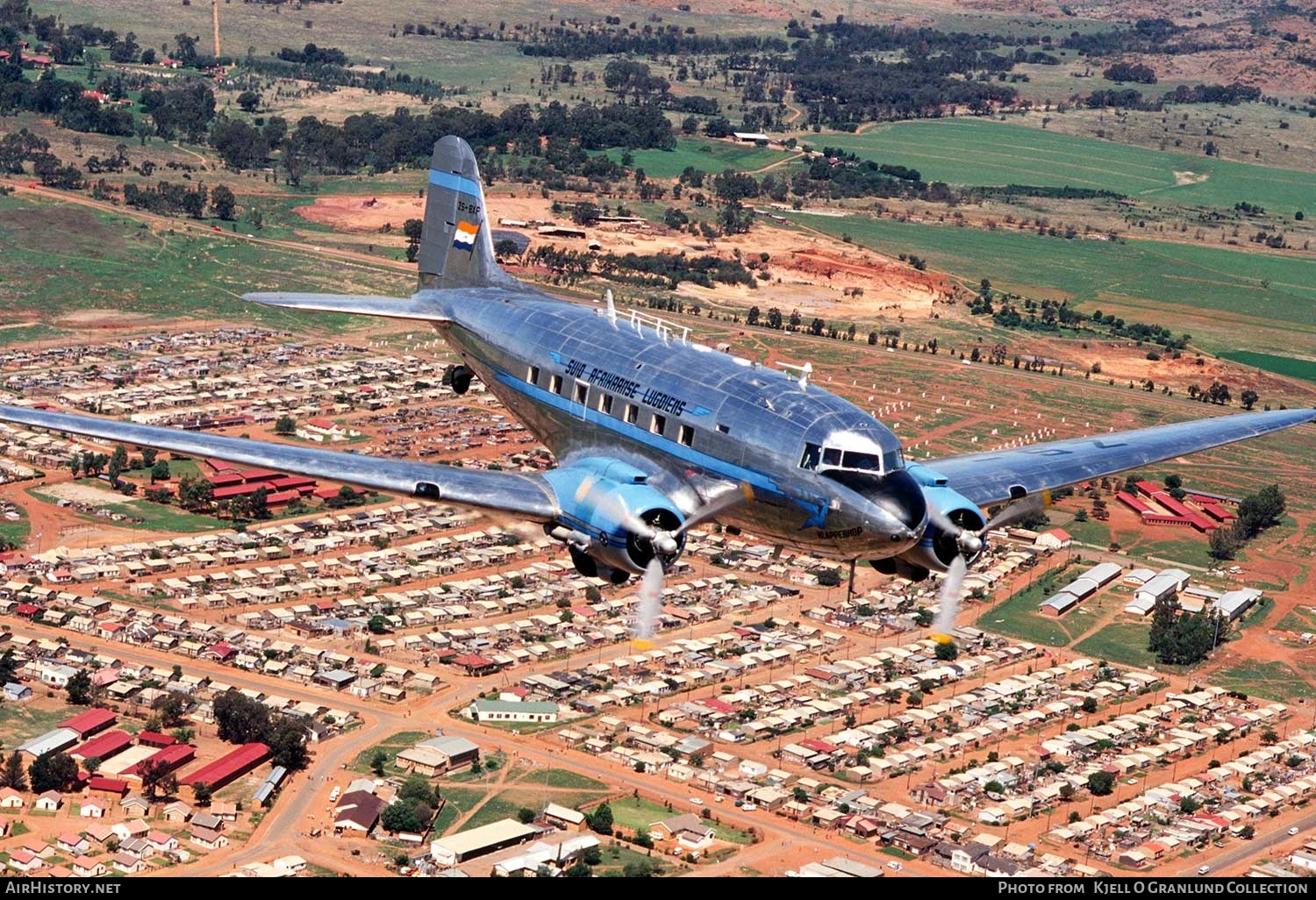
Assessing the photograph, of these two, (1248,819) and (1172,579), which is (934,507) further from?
(1172,579)

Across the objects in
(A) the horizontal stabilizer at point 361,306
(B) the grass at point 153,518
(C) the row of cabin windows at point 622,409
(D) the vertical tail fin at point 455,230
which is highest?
(D) the vertical tail fin at point 455,230

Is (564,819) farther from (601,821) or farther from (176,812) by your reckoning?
(176,812)

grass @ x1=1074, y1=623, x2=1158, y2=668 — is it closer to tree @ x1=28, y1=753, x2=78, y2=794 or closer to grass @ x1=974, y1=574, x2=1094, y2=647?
grass @ x1=974, y1=574, x2=1094, y2=647

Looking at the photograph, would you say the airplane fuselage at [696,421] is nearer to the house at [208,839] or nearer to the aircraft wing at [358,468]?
the aircraft wing at [358,468]

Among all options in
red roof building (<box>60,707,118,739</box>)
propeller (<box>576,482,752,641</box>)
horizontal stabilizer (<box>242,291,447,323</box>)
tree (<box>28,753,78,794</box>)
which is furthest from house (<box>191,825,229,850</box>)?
propeller (<box>576,482,752,641</box>)

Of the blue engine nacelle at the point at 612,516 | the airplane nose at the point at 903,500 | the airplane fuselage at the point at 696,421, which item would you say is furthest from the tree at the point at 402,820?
the airplane nose at the point at 903,500
